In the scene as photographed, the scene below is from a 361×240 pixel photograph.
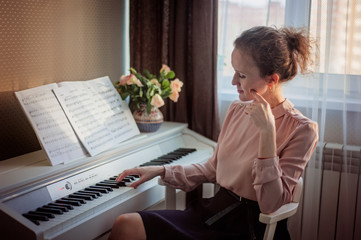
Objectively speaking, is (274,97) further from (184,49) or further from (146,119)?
(184,49)

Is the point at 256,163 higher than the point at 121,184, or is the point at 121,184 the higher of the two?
the point at 256,163

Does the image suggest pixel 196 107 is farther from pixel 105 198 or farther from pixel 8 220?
pixel 8 220

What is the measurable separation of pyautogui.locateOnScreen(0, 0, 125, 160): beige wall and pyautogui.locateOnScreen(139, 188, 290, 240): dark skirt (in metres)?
0.84

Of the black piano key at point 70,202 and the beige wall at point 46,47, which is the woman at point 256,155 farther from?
the beige wall at point 46,47

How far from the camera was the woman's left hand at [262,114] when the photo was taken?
1646 mm

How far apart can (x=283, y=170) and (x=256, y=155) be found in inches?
5.5

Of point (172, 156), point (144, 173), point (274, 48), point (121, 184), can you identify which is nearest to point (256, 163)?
point (274, 48)

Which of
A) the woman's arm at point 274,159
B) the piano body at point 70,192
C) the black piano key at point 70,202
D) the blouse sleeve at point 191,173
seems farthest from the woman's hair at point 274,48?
the black piano key at point 70,202

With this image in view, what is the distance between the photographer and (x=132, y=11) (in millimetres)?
2887

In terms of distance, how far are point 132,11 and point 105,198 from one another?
4.67 ft

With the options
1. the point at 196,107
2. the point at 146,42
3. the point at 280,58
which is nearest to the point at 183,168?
the point at 280,58

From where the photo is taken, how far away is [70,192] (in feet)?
6.40

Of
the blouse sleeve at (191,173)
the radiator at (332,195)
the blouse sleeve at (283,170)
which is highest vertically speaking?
the blouse sleeve at (283,170)

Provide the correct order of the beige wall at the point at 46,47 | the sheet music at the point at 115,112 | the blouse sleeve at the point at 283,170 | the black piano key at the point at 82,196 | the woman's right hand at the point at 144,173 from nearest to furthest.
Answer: the blouse sleeve at the point at 283,170
the black piano key at the point at 82,196
the woman's right hand at the point at 144,173
the beige wall at the point at 46,47
the sheet music at the point at 115,112
